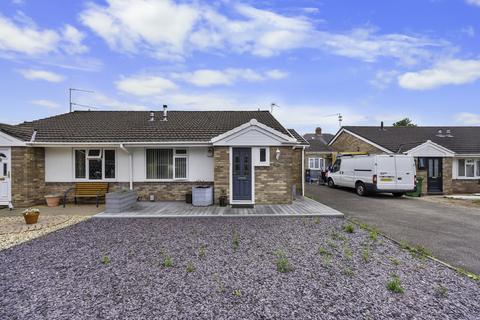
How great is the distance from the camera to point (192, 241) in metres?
5.96

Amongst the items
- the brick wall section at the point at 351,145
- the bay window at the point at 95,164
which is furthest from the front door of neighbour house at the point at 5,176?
the brick wall section at the point at 351,145

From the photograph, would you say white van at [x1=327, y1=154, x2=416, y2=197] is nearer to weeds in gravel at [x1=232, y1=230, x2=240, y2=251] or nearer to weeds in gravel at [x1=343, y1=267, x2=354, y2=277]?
weeds in gravel at [x1=232, y1=230, x2=240, y2=251]

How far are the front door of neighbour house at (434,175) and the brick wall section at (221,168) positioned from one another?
13476 millimetres

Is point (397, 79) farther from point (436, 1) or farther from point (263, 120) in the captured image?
point (263, 120)

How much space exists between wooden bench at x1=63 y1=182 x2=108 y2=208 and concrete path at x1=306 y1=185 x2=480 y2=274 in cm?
1012

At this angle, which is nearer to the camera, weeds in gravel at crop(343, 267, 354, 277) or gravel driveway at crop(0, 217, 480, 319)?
gravel driveway at crop(0, 217, 480, 319)

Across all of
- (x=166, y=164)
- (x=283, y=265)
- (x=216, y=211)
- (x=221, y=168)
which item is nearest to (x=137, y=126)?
(x=166, y=164)

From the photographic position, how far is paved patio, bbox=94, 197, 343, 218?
28.2ft

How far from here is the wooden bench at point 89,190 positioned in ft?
34.8

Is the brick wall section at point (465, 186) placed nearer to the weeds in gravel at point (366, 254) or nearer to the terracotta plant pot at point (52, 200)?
the weeds in gravel at point (366, 254)

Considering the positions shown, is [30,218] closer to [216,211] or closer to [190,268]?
[216,211]

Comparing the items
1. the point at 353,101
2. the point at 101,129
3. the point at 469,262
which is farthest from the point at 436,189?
the point at 101,129

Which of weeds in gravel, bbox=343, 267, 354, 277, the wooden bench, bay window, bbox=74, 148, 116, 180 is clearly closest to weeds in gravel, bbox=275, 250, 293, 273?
weeds in gravel, bbox=343, 267, 354, 277

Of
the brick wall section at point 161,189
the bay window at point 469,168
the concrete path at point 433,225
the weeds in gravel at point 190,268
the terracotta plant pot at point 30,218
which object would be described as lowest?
the concrete path at point 433,225
